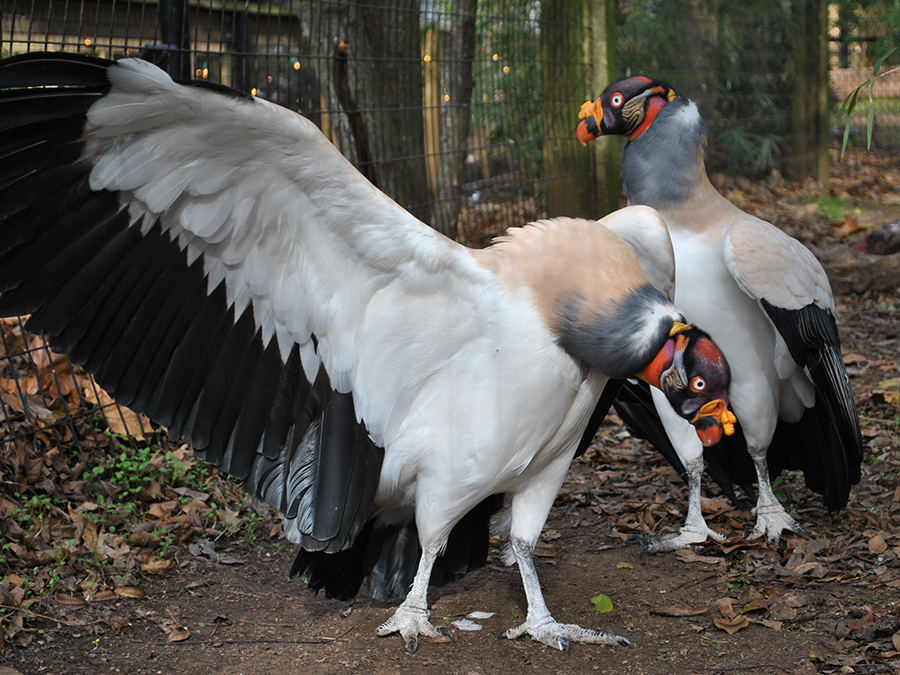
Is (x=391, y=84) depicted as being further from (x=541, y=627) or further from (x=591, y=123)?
(x=541, y=627)

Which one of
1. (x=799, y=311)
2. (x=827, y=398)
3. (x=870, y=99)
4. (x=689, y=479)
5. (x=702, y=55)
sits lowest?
(x=689, y=479)

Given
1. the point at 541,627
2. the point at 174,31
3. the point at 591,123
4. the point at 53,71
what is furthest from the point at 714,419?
the point at 174,31

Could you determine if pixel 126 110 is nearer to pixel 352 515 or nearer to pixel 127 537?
pixel 352 515

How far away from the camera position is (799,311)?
3207mm

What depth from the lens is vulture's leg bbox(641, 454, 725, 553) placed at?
355cm

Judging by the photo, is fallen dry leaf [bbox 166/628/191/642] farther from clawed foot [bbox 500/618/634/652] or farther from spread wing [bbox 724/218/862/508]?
spread wing [bbox 724/218/862/508]

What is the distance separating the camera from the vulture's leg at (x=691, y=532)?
3.55 metres

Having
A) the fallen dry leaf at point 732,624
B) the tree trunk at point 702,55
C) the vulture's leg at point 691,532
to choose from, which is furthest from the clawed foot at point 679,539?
the tree trunk at point 702,55

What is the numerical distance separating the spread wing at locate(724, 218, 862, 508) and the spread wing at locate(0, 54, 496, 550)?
3.74 feet

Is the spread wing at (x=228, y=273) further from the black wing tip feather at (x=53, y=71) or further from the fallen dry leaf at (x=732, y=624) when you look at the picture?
the fallen dry leaf at (x=732, y=624)

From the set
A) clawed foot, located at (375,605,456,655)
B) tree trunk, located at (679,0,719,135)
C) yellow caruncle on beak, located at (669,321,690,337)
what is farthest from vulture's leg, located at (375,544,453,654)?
tree trunk, located at (679,0,719,135)

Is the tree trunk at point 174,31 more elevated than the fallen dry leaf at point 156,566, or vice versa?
the tree trunk at point 174,31

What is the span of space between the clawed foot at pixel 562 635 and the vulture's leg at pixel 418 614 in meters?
0.24

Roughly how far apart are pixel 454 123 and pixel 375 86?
29.2 inches
